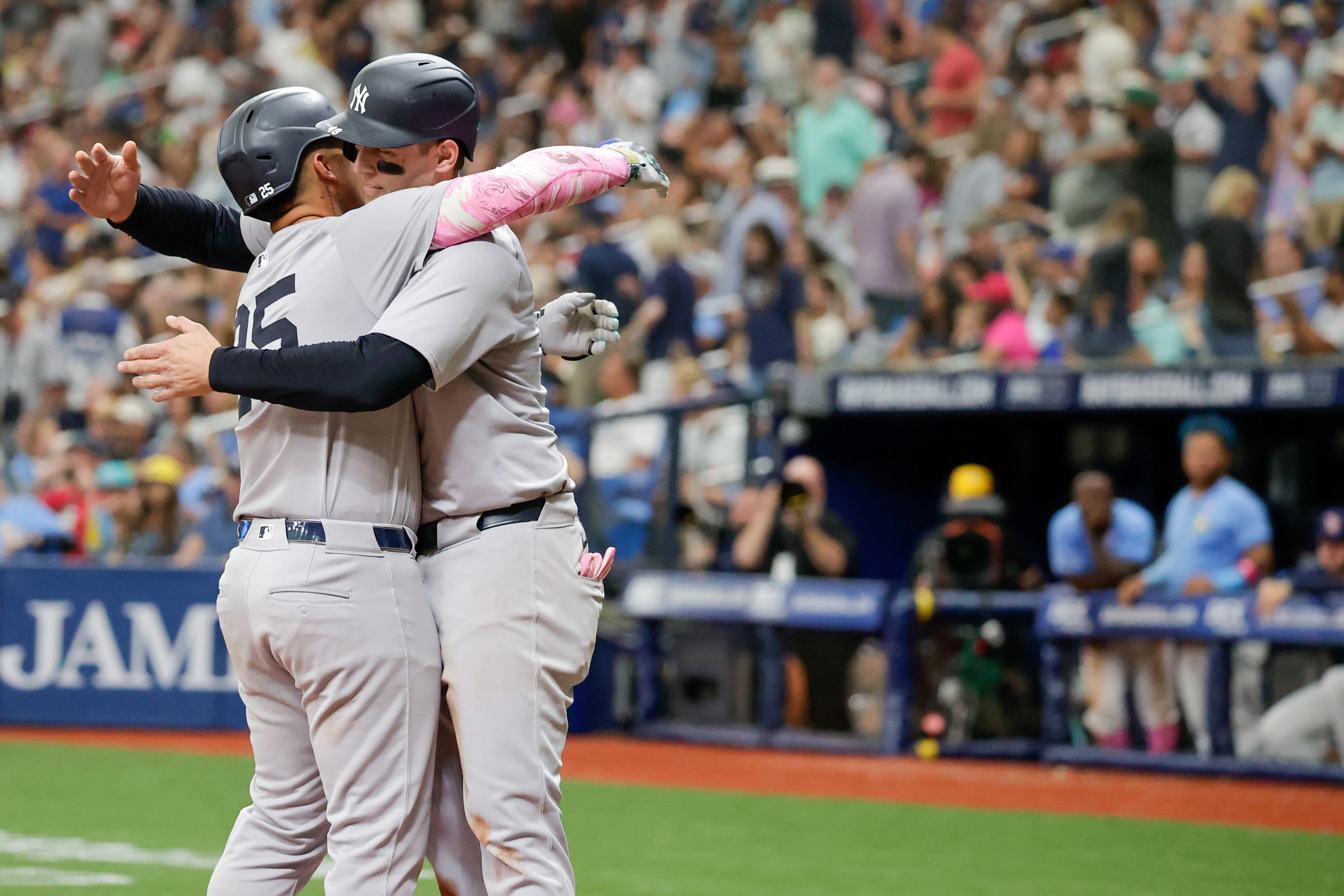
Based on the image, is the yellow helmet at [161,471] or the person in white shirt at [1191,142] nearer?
the yellow helmet at [161,471]

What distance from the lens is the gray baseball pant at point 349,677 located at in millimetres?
3424

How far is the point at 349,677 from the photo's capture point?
11.2 feet

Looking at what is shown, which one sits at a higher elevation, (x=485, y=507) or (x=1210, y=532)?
(x=1210, y=532)

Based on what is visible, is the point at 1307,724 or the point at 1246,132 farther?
the point at 1246,132

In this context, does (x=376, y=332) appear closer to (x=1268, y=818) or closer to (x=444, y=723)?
(x=444, y=723)

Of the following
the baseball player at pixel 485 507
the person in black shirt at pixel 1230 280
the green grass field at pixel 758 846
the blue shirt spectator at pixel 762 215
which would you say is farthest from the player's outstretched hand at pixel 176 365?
the blue shirt spectator at pixel 762 215

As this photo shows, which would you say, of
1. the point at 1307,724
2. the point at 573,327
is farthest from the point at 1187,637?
the point at 573,327

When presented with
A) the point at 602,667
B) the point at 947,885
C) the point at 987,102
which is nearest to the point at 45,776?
the point at 602,667

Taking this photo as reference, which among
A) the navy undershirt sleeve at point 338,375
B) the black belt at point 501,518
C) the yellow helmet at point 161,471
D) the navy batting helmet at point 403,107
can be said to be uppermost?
the navy batting helmet at point 403,107

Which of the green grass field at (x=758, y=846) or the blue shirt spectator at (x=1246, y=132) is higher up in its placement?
the blue shirt spectator at (x=1246, y=132)

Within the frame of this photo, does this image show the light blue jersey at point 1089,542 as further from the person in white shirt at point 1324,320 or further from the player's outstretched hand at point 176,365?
the player's outstretched hand at point 176,365

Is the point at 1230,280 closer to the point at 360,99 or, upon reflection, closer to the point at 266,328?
the point at 360,99

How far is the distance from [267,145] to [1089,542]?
6.42 meters

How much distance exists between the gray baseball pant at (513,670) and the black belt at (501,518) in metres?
0.01
